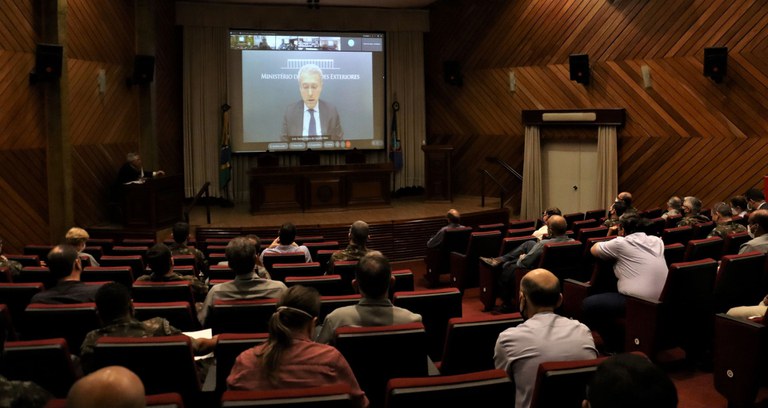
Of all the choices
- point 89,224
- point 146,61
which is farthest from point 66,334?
point 146,61

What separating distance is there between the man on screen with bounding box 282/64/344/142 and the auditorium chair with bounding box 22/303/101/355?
10401 millimetres

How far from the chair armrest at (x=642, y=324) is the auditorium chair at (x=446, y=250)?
296 cm

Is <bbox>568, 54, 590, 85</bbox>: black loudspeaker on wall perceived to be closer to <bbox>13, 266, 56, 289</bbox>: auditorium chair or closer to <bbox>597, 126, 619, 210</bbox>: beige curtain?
<bbox>597, 126, 619, 210</bbox>: beige curtain

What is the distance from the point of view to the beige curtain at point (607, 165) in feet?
35.6

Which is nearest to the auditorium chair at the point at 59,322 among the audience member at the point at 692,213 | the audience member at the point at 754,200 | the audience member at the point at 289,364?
the audience member at the point at 289,364

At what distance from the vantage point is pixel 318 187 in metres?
11.8

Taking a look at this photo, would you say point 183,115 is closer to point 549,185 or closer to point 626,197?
point 549,185

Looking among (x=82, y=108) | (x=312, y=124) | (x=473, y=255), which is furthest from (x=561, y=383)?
(x=312, y=124)

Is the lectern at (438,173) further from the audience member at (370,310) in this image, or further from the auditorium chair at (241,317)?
the audience member at (370,310)

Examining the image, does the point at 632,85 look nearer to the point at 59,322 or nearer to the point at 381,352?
the point at 381,352

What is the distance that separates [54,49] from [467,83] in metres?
7.82

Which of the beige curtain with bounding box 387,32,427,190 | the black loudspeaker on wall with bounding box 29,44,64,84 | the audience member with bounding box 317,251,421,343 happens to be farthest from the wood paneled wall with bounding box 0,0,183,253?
the audience member with bounding box 317,251,421,343


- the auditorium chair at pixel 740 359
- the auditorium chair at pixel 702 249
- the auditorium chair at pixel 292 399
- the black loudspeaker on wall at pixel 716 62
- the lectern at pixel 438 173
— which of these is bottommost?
the auditorium chair at pixel 740 359

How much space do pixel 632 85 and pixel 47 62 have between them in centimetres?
853
